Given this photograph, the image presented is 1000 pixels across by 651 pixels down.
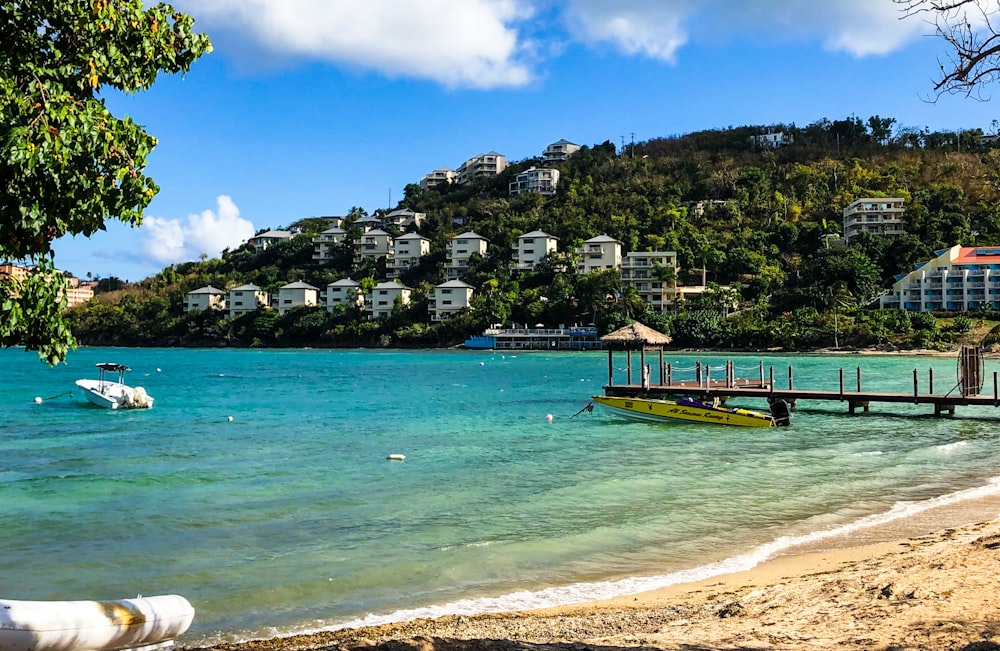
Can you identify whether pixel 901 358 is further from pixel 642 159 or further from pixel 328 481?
pixel 642 159

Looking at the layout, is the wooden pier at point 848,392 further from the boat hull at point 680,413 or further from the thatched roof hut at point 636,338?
the boat hull at point 680,413

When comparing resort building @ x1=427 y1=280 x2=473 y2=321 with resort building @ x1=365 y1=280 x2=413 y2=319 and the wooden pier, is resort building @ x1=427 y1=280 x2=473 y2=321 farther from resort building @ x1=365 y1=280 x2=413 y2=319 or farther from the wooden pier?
the wooden pier

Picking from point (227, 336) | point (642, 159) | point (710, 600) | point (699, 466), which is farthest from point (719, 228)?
point (710, 600)

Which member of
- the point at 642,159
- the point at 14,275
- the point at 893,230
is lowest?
the point at 14,275

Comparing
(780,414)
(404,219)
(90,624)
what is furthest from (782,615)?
(404,219)

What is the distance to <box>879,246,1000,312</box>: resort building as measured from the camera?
8481cm

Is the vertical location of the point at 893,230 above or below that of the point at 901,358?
→ above

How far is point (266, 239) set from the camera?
16300 cm

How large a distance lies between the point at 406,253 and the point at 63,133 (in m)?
135

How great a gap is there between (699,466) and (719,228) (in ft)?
339

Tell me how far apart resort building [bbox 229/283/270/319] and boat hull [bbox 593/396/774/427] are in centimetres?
10933

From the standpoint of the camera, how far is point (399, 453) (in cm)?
2225

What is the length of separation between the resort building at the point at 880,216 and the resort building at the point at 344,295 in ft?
239

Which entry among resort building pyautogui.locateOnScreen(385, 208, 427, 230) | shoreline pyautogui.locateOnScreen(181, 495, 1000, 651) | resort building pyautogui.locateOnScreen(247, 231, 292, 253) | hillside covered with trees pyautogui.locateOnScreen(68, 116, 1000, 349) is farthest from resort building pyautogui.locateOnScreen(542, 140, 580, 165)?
shoreline pyautogui.locateOnScreen(181, 495, 1000, 651)
